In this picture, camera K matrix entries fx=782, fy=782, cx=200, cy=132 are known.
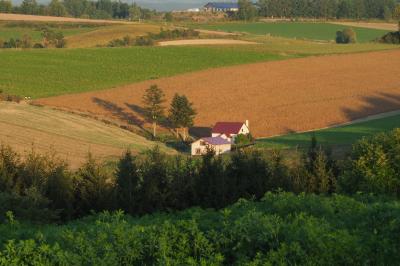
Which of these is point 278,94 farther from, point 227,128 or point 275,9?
point 275,9

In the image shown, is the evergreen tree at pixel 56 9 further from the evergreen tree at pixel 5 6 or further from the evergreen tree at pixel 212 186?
the evergreen tree at pixel 212 186

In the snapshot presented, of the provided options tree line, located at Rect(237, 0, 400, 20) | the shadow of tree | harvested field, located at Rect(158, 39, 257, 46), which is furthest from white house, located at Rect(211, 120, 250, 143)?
tree line, located at Rect(237, 0, 400, 20)

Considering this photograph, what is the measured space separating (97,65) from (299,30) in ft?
193

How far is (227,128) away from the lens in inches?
1711

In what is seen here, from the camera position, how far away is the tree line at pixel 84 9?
140 meters

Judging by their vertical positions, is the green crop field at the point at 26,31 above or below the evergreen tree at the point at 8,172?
below

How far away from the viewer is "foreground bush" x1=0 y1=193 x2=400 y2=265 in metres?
11.2

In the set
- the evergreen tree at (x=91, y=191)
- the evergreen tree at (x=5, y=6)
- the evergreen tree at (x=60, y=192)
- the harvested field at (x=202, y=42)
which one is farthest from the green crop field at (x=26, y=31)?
the evergreen tree at (x=60, y=192)

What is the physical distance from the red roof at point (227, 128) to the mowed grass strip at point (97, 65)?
17.2 meters

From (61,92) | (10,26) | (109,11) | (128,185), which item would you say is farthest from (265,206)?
(109,11)

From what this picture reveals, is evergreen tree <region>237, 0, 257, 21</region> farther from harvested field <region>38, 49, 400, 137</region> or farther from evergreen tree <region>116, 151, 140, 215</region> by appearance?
evergreen tree <region>116, 151, 140, 215</region>

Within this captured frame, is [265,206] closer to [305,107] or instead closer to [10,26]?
[305,107]

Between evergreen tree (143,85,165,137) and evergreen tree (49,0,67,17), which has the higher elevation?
evergreen tree (49,0,67,17)

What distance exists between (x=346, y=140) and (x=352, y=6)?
12538 centimetres
